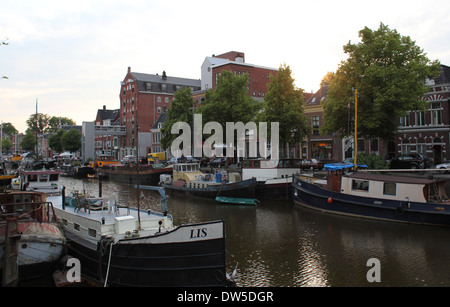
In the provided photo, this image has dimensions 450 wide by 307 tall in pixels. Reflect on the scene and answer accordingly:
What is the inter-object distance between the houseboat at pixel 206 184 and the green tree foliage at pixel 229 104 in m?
9.56

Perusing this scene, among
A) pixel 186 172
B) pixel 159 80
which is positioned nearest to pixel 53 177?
pixel 186 172

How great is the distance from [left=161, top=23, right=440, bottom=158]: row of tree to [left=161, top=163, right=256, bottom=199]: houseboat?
9.56m

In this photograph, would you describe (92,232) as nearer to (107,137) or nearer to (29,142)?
(107,137)

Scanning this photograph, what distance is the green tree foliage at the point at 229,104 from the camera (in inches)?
1813

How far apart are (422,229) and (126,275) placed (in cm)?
1732

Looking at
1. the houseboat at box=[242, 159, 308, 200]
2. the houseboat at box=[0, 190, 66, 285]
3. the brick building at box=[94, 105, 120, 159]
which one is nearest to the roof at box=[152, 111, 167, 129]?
the brick building at box=[94, 105, 120, 159]

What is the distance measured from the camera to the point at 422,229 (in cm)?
2105

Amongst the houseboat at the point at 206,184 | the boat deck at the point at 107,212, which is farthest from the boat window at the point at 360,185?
the boat deck at the point at 107,212

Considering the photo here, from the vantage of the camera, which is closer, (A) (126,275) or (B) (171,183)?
(A) (126,275)

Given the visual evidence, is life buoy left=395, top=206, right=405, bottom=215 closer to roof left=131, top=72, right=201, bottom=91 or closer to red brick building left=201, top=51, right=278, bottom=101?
red brick building left=201, top=51, right=278, bottom=101

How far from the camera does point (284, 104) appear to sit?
39.2 m

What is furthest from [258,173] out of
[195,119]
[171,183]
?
[195,119]

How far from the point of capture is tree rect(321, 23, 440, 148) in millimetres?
33125
